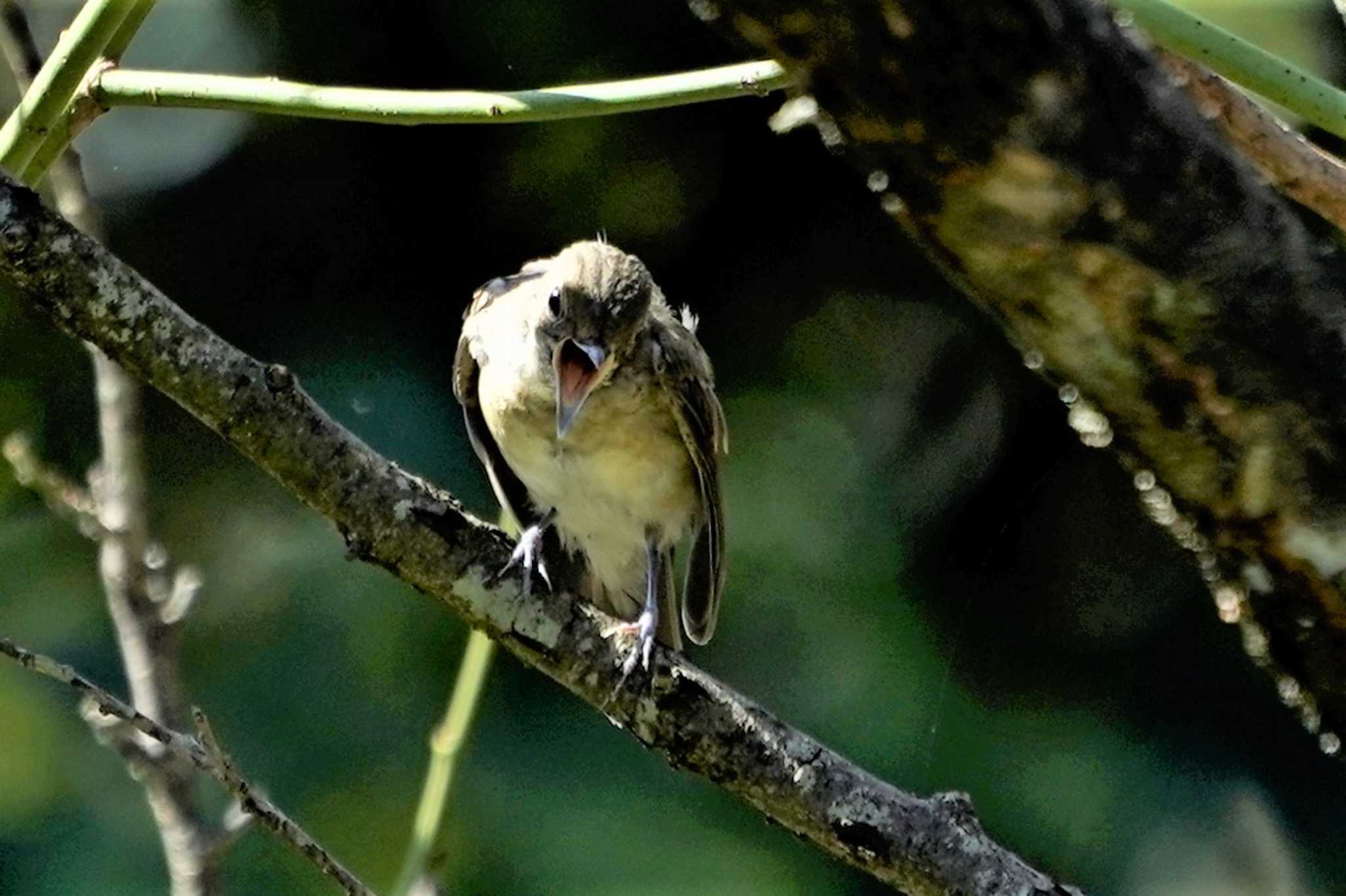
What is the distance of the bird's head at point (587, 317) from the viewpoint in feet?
7.25

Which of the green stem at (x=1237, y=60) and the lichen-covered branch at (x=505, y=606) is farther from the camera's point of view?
the lichen-covered branch at (x=505, y=606)

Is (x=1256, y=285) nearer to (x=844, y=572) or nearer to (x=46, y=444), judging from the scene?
(x=844, y=572)

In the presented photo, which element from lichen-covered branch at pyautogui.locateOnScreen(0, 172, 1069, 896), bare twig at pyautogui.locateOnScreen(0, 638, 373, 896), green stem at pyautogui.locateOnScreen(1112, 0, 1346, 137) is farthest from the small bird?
green stem at pyautogui.locateOnScreen(1112, 0, 1346, 137)

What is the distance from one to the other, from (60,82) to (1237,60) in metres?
1.05

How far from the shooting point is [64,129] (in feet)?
Answer: 4.91

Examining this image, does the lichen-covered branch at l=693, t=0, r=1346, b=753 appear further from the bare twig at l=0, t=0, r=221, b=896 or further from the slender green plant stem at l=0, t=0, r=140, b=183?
the bare twig at l=0, t=0, r=221, b=896

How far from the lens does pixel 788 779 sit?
168cm

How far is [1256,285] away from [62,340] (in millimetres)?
2888

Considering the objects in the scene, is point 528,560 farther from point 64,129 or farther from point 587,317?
point 64,129

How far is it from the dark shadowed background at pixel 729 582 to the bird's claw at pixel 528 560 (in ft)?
4.97

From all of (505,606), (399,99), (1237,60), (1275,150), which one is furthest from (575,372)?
(1237,60)

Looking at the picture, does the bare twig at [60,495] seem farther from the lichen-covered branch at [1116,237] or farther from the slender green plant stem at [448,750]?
the lichen-covered branch at [1116,237]

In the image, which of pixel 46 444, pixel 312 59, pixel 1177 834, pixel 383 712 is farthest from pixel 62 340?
pixel 1177 834

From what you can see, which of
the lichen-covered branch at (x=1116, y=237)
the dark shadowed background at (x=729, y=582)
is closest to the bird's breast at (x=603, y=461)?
the dark shadowed background at (x=729, y=582)
